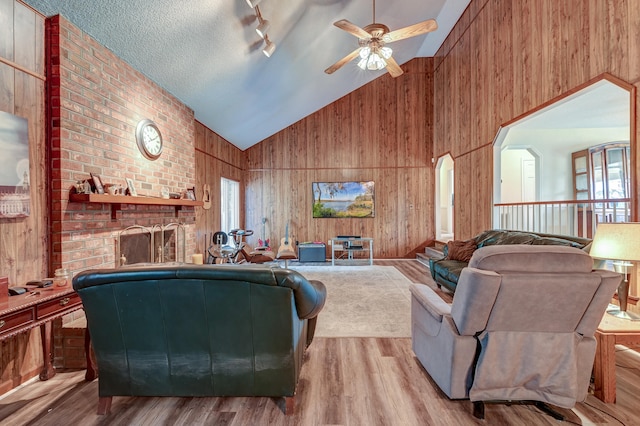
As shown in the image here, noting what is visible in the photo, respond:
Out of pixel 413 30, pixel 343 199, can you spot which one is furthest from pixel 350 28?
pixel 343 199

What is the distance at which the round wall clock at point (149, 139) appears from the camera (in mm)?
3260

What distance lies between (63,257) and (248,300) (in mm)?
1810

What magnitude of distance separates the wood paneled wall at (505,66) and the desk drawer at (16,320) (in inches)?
182

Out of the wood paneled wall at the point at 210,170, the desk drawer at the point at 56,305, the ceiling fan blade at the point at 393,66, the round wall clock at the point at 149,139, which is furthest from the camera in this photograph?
the wood paneled wall at the point at 210,170

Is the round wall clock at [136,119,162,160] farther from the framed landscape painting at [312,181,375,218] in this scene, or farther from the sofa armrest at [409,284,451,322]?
the framed landscape painting at [312,181,375,218]

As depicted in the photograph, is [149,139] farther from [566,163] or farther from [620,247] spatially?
[566,163]

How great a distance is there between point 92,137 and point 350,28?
9.09 feet

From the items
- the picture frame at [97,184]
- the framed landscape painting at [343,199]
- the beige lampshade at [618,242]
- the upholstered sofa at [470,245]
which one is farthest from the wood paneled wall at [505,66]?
the picture frame at [97,184]

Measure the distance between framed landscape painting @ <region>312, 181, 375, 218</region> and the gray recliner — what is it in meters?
5.61

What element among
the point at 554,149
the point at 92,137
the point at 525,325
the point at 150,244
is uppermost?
the point at 554,149

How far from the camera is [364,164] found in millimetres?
7348

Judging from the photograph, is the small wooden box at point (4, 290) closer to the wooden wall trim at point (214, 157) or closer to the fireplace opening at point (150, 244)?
the fireplace opening at point (150, 244)

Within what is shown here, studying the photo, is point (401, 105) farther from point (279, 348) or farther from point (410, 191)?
point (279, 348)

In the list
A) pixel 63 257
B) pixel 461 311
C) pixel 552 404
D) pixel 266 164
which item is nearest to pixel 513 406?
pixel 552 404
